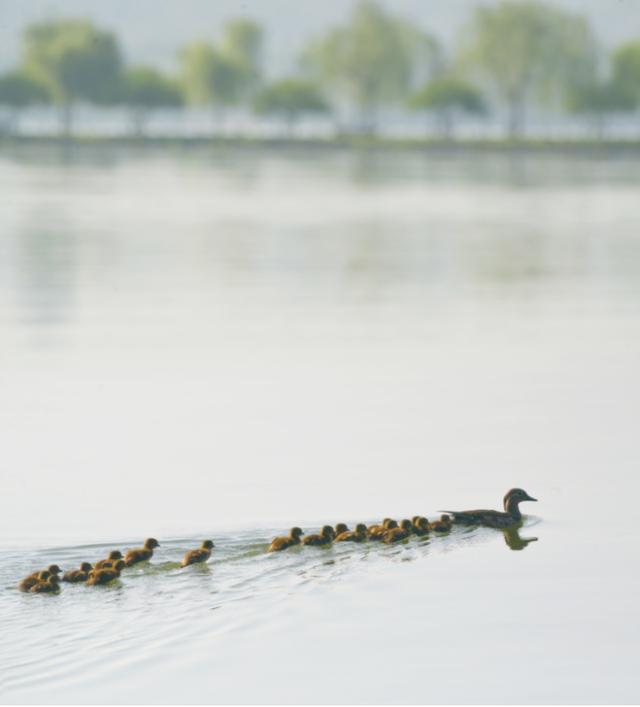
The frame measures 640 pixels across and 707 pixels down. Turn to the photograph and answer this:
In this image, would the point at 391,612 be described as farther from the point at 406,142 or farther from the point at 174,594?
the point at 406,142

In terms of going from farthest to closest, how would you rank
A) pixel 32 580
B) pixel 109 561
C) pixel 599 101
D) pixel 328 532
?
1. pixel 599 101
2. pixel 328 532
3. pixel 109 561
4. pixel 32 580

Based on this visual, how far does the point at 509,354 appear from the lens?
920 inches

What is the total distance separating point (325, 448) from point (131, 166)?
277 feet

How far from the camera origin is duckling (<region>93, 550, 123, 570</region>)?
12625 mm

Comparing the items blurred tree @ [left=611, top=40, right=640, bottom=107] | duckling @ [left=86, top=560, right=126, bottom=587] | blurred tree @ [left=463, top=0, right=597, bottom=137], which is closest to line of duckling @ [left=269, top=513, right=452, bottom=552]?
duckling @ [left=86, top=560, right=126, bottom=587]

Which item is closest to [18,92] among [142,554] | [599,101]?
[599,101]

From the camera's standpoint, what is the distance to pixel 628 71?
18862 centimetres

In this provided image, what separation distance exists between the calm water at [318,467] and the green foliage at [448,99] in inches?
5913

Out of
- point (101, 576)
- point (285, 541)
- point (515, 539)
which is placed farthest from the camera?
point (515, 539)

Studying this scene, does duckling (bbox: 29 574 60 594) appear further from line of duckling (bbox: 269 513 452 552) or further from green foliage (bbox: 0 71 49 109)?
green foliage (bbox: 0 71 49 109)

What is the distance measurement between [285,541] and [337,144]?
144 metres

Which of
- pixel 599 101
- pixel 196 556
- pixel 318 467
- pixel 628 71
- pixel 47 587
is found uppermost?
pixel 628 71

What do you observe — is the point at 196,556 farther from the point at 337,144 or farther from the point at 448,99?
the point at 448,99

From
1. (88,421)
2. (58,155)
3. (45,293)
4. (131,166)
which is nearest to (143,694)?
(88,421)
